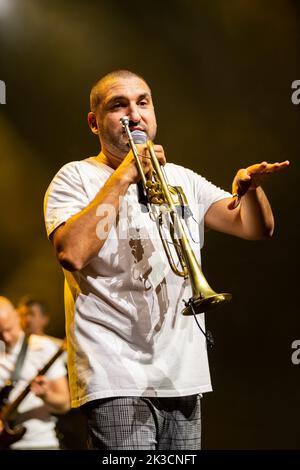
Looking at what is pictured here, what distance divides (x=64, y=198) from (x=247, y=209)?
2.26 ft

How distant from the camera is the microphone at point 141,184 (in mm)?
2240

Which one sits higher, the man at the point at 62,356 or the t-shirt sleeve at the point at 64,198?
the t-shirt sleeve at the point at 64,198

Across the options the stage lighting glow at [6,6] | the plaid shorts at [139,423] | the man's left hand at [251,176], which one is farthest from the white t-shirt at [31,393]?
the man's left hand at [251,176]

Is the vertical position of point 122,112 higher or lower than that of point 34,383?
higher

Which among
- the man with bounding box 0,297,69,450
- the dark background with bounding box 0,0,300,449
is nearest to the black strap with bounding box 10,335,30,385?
the man with bounding box 0,297,69,450

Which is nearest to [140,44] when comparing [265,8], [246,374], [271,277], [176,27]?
[176,27]

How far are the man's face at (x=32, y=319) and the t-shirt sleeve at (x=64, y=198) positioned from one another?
2191 millimetres

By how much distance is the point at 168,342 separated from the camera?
2.08 metres

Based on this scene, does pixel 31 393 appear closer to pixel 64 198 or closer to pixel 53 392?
pixel 53 392

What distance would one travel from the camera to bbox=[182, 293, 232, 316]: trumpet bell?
6.44ft

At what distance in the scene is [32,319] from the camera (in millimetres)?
4293

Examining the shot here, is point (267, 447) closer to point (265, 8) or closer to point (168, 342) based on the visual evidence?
point (168, 342)

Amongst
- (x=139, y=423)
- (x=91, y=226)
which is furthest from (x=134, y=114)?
(x=139, y=423)

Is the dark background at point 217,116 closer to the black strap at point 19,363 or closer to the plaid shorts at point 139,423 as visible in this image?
the black strap at point 19,363
